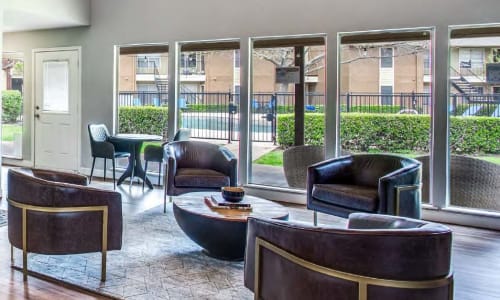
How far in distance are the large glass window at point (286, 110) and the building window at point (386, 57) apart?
2.32 feet

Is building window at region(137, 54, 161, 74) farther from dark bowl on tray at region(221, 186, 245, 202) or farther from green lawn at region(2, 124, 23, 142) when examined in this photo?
dark bowl on tray at region(221, 186, 245, 202)

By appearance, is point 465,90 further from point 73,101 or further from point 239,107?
point 73,101

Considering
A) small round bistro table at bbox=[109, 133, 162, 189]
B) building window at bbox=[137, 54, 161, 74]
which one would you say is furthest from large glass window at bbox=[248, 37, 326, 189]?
building window at bbox=[137, 54, 161, 74]

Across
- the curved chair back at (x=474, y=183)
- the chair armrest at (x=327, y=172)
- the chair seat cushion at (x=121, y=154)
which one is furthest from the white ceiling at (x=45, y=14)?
the curved chair back at (x=474, y=183)

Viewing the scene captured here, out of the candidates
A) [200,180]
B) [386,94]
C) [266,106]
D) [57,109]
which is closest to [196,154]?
[200,180]

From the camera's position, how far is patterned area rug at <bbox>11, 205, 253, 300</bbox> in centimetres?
293

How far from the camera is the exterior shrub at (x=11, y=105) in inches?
330

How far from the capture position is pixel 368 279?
5.97 ft

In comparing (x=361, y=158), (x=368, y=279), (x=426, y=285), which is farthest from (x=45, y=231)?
(x=361, y=158)

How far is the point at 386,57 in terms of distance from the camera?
5312 mm

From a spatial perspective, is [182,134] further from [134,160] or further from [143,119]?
[143,119]

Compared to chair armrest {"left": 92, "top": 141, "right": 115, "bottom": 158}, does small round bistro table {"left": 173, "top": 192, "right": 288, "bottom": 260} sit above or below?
below

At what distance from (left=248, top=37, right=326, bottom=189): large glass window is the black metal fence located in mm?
14

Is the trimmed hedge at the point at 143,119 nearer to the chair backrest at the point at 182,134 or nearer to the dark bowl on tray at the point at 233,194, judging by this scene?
the chair backrest at the point at 182,134
